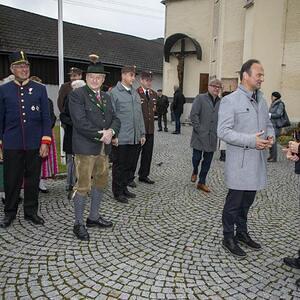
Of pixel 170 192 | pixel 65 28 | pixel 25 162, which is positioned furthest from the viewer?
pixel 65 28

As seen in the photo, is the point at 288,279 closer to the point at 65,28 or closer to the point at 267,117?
the point at 267,117

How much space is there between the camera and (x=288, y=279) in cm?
356

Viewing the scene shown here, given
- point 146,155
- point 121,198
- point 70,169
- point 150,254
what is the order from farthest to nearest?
point 146,155 < point 70,169 < point 121,198 < point 150,254

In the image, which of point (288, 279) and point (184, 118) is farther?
point (184, 118)

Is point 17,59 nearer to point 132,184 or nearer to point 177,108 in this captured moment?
point 132,184

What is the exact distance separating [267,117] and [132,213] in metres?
2.33

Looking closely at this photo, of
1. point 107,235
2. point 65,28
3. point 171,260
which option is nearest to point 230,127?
point 171,260

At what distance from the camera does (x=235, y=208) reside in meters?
4.01

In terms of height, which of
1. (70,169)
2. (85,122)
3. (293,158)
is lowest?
(70,169)

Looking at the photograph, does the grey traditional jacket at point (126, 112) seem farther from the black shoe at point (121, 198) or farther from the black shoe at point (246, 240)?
the black shoe at point (246, 240)

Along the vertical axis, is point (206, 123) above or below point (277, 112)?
below

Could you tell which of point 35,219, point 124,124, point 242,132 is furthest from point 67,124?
point 242,132

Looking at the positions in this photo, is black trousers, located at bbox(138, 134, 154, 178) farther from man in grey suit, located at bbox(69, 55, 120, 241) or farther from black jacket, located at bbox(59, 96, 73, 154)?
man in grey suit, located at bbox(69, 55, 120, 241)

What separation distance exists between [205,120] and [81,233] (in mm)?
3328
